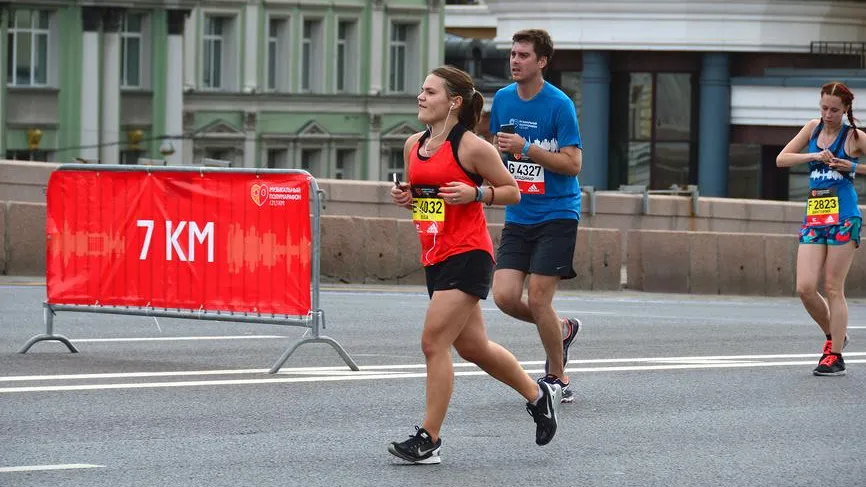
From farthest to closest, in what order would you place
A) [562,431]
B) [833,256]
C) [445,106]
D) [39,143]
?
[39,143] → [833,256] → [562,431] → [445,106]

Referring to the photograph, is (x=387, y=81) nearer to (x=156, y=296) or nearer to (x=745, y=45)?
(x=745, y=45)

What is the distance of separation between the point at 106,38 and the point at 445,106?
62063 millimetres

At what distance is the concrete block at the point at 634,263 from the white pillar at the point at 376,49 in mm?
56366

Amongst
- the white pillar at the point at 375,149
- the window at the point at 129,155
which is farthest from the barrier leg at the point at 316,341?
the white pillar at the point at 375,149

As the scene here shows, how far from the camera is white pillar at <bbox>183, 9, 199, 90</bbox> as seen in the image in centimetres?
7362

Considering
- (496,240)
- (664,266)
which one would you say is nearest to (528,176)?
(496,240)

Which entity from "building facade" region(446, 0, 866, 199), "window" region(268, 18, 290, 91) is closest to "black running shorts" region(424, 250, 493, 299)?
"building facade" region(446, 0, 866, 199)

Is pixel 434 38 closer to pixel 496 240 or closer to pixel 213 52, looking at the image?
pixel 213 52

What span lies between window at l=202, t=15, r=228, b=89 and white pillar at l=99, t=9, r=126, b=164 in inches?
189

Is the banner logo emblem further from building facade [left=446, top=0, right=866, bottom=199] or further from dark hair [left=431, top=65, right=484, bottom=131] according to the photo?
building facade [left=446, top=0, right=866, bottom=199]

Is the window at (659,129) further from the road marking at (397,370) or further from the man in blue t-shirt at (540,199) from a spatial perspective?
the man in blue t-shirt at (540,199)

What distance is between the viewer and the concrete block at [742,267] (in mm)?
22562

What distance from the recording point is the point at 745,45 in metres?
48.9

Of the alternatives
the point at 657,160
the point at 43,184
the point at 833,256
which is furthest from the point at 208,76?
the point at 833,256
